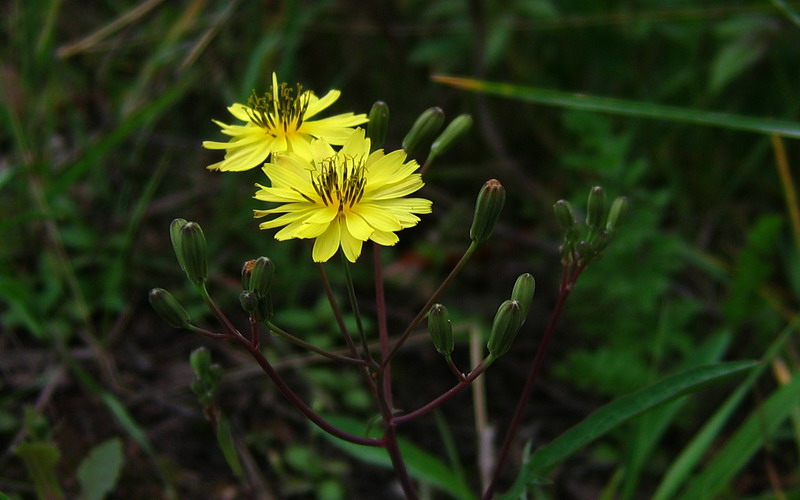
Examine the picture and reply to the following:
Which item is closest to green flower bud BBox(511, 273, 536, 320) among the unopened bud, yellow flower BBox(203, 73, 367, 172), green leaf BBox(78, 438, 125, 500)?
the unopened bud

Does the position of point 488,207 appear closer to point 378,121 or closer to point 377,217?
point 377,217

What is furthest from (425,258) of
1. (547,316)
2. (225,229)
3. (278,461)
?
(278,461)

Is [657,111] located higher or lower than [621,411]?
higher

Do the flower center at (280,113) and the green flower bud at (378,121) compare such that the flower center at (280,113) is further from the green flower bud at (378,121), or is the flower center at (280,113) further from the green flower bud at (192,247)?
the green flower bud at (192,247)

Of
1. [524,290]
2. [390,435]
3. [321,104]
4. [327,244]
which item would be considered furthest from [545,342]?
[321,104]

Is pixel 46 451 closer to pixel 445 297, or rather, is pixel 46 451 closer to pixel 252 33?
pixel 445 297

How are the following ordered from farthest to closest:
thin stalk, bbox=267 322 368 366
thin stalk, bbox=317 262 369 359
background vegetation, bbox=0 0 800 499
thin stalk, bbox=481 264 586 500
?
background vegetation, bbox=0 0 800 499 < thin stalk, bbox=481 264 586 500 < thin stalk, bbox=317 262 369 359 < thin stalk, bbox=267 322 368 366

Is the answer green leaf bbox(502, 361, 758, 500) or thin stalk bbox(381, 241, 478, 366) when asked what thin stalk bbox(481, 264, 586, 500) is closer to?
green leaf bbox(502, 361, 758, 500)
